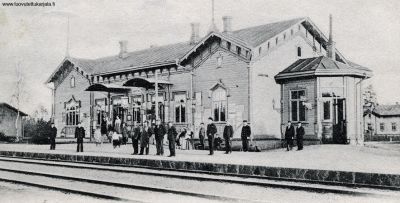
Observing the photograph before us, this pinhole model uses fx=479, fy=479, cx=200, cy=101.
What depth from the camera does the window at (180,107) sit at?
88.6ft

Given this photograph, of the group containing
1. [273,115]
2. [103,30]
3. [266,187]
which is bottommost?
[266,187]

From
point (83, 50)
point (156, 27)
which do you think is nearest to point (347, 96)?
point (156, 27)

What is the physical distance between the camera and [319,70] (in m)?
22.1

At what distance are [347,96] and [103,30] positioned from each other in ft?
37.8

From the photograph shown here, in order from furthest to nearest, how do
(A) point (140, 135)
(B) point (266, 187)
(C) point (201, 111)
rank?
(C) point (201, 111) → (A) point (140, 135) → (B) point (266, 187)

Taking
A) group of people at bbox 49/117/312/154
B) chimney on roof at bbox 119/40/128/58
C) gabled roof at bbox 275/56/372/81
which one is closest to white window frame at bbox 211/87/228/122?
group of people at bbox 49/117/312/154

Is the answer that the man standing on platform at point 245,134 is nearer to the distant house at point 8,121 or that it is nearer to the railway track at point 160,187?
the railway track at point 160,187

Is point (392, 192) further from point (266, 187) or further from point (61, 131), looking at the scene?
point (61, 131)

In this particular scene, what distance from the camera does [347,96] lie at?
22.4 m

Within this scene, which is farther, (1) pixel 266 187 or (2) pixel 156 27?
(2) pixel 156 27

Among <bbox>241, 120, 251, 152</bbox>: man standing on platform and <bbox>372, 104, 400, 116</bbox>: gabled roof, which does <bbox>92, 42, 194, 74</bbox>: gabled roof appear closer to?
<bbox>241, 120, 251, 152</bbox>: man standing on platform

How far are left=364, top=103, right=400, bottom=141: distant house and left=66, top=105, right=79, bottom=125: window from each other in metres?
37.4

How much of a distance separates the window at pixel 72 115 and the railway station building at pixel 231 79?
4245 millimetres

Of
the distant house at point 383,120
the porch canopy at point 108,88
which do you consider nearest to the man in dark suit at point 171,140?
the porch canopy at point 108,88
